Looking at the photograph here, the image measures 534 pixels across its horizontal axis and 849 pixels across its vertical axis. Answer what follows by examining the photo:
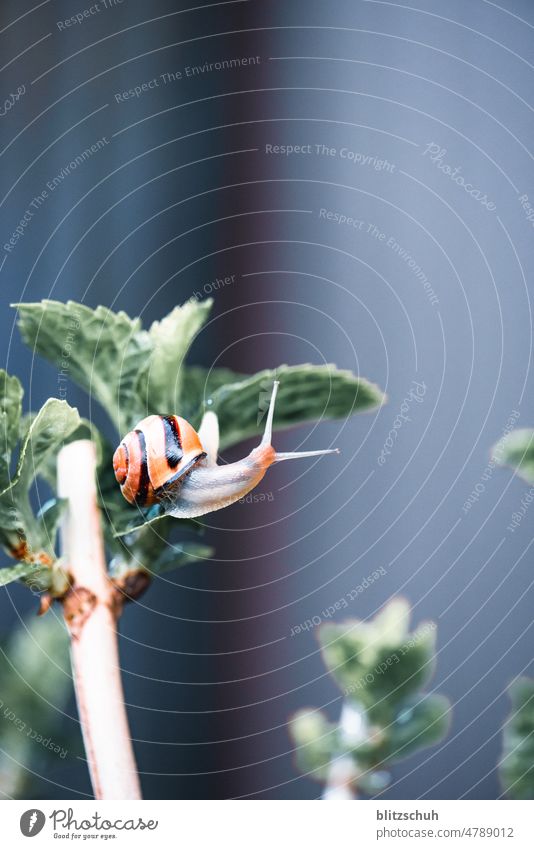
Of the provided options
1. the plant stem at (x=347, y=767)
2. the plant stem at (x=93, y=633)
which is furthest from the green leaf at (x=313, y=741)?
the plant stem at (x=93, y=633)

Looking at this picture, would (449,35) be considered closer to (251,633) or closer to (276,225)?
(276,225)

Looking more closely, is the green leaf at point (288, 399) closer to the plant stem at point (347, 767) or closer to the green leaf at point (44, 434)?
the green leaf at point (44, 434)

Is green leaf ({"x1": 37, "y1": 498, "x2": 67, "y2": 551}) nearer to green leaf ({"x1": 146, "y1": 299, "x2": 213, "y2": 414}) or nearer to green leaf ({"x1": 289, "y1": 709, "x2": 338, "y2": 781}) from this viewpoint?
green leaf ({"x1": 146, "y1": 299, "x2": 213, "y2": 414})

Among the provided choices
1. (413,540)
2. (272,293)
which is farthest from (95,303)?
(413,540)

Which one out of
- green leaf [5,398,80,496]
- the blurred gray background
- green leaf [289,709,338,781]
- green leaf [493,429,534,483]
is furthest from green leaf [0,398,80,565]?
green leaf [493,429,534,483]

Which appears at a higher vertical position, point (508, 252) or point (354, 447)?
point (508, 252)

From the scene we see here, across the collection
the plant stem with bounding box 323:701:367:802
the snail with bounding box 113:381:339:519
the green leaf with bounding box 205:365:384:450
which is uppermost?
the green leaf with bounding box 205:365:384:450
